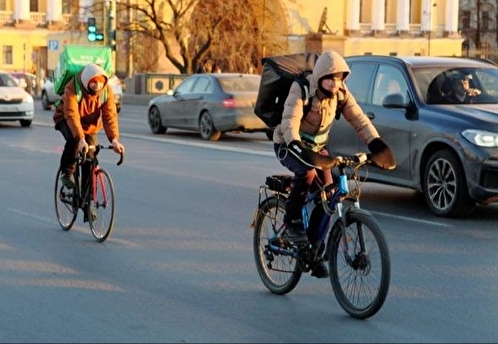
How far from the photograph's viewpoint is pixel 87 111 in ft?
35.5

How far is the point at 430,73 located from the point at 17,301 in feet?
22.4

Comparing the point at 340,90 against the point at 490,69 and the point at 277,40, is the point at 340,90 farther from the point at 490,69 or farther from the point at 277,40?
the point at 277,40

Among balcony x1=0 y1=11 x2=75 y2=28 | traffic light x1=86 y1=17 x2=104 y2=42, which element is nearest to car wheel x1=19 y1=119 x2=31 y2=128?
traffic light x1=86 y1=17 x2=104 y2=42

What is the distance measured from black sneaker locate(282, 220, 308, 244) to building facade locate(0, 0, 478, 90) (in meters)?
69.9

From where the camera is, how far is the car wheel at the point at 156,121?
27.8 m

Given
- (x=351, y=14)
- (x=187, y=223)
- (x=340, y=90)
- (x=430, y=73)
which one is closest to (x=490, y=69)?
(x=430, y=73)

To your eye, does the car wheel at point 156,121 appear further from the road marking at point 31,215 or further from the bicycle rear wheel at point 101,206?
the bicycle rear wheel at point 101,206

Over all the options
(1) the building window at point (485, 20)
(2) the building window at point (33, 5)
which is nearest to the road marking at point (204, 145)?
(2) the building window at point (33, 5)

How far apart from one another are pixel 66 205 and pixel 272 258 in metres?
3.80

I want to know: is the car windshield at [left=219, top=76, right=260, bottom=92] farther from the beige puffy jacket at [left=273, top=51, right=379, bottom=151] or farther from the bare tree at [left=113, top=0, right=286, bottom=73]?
the bare tree at [left=113, top=0, right=286, bottom=73]

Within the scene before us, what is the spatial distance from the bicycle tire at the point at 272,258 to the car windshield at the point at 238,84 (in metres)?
17.4

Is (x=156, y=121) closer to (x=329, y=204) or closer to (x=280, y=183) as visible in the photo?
(x=280, y=183)

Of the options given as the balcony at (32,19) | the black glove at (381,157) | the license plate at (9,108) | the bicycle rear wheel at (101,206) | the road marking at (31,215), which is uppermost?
the balcony at (32,19)

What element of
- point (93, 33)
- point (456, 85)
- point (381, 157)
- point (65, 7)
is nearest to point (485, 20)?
point (65, 7)
